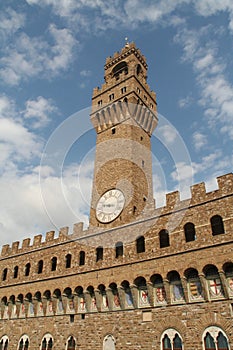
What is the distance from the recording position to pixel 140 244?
19031mm

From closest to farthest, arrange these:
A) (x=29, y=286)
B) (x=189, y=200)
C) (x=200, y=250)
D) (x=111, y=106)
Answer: (x=200, y=250)
(x=189, y=200)
(x=29, y=286)
(x=111, y=106)

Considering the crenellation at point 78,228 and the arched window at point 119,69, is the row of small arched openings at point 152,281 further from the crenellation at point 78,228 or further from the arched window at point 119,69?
the arched window at point 119,69

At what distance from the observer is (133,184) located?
22938mm

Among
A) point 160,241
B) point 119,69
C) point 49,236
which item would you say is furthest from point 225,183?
point 119,69

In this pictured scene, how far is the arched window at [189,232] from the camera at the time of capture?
16925 millimetres

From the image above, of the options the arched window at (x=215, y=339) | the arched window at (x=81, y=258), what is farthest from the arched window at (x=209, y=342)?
the arched window at (x=81, y=258)

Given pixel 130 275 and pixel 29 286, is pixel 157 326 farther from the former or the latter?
pixel 29 286

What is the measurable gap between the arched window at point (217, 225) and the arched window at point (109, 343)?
851 cm

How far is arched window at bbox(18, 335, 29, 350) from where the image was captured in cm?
2205

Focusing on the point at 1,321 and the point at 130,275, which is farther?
the point at 1,321

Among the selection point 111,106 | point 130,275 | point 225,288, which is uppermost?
point 111,106

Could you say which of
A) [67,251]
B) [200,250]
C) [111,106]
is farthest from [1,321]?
[111,106]

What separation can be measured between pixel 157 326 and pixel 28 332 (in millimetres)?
11119

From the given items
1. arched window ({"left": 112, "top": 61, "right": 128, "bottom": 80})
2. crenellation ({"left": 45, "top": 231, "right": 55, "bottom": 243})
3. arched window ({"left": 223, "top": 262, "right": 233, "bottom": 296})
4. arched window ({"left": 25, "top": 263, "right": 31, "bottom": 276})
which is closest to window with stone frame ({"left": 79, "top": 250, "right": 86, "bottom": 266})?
crenellation ({"left": 45, "top": 231, "right": 55, "bottom": 243})
